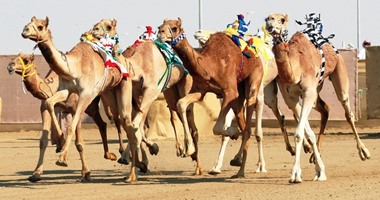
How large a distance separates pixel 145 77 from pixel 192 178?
169 cm

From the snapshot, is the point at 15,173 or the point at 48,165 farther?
the point at 48,165

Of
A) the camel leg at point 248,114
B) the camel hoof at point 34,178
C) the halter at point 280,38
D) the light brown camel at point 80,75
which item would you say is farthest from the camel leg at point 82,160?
the halter at point 280,38

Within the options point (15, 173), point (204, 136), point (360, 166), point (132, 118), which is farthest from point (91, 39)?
point (204, 136)

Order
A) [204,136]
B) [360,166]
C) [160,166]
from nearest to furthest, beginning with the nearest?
1. [360,166]
2. [160,166]
3. [204,136]

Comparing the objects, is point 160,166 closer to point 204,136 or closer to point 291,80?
point 291,80

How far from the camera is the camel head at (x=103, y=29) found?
17.5 metres

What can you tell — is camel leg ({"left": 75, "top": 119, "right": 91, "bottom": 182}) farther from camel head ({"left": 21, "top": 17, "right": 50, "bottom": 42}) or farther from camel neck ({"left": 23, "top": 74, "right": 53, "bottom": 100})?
camel head ({"left": 21, "top": 17, "right": 50, "bottom": 42})

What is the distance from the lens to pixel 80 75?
51.8 feet

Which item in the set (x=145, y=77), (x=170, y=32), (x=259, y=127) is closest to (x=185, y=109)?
(x=145, y=77)

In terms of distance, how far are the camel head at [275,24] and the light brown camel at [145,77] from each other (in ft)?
7.28

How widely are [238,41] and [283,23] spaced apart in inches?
60.3

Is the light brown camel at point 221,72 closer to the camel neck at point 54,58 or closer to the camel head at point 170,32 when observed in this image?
the camel head at point 170,32

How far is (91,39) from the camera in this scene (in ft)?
56.4

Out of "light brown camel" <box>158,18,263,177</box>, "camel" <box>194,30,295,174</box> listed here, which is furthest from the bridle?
"camel" <box>194,30,295,174</box>
